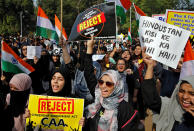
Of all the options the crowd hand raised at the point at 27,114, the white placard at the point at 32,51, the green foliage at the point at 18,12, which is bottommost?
the crowd hand raised at the point at 27,114

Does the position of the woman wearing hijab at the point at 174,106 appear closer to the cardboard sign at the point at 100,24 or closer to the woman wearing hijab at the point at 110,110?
the woman wearing hijab at the point at 110,110

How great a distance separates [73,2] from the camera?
53469 mm

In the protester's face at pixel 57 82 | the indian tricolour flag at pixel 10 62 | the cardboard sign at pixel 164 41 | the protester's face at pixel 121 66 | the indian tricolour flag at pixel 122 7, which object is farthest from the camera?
the indian tricolour flag at pixel 122 7

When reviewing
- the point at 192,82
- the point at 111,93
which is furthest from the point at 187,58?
the point at 111,93

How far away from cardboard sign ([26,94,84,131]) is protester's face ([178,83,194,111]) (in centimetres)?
120

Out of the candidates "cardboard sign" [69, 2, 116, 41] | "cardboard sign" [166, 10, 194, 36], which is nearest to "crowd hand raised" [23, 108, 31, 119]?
"cardboard sign" [69, 2, 116, 41]

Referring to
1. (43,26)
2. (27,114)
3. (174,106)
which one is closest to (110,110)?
(174,106)

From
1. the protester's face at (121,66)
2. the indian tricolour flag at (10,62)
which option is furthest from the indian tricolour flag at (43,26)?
the protester's face at (121,66)

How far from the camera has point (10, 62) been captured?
11.0 ft

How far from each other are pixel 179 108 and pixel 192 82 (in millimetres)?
327

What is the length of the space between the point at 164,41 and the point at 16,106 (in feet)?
7.74

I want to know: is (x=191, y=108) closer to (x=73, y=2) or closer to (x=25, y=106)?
(x=25, y=106)

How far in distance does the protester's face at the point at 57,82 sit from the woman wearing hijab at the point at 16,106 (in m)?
0.38

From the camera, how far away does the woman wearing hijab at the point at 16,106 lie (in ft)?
8.34
